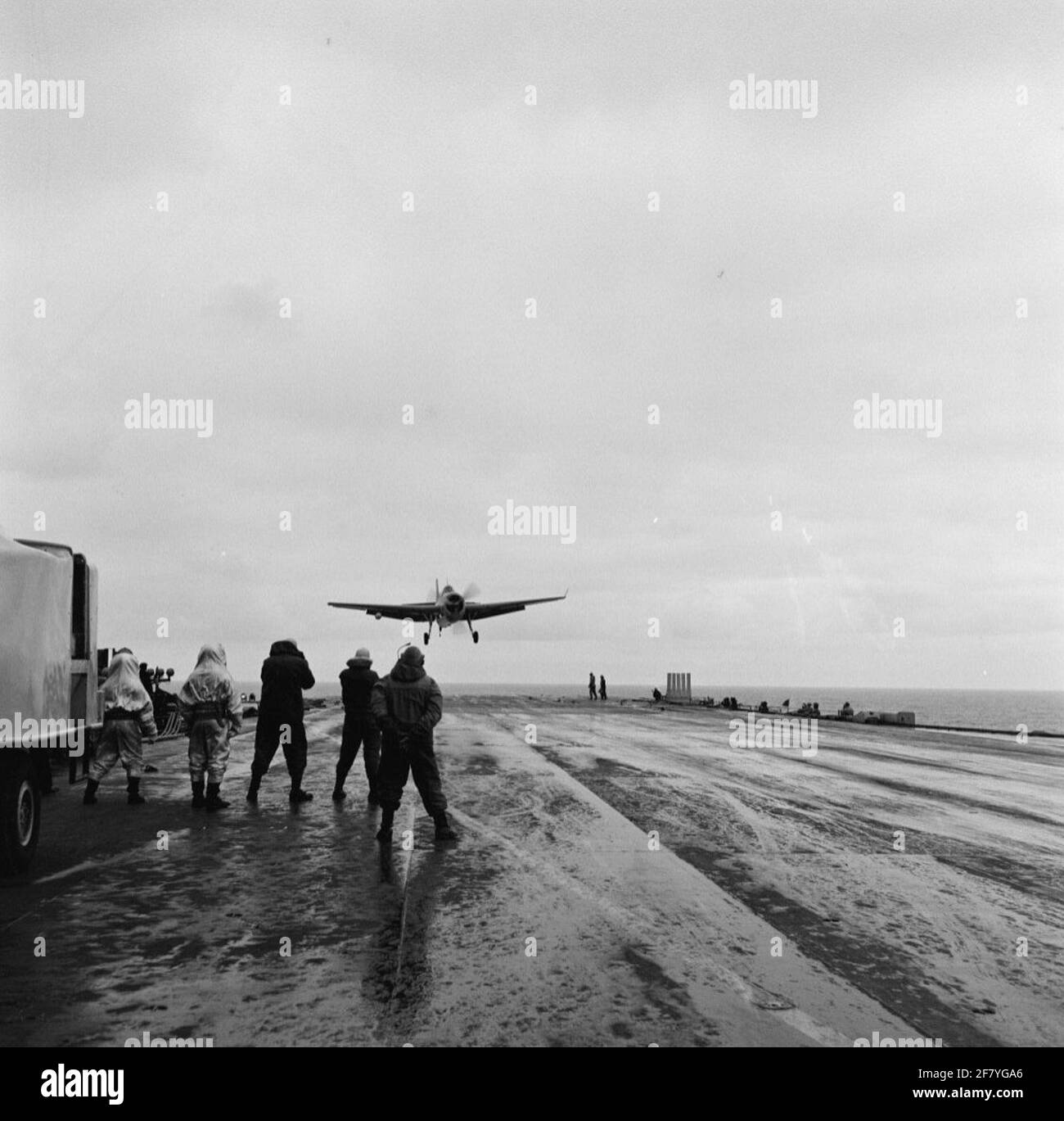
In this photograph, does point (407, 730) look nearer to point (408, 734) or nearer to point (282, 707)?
point (408, 734)

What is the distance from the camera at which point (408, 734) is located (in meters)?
9.66

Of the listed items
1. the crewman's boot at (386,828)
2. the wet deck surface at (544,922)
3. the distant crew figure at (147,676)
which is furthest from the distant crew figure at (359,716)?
the distant crew figure at (147,676)

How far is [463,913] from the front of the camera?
681cm

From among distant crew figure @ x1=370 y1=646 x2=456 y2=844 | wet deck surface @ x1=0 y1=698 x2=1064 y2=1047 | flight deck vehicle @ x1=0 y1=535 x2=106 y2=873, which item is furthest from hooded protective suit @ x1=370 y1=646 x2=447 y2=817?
flight deck vehicle @ x1=0 y1=535 x2=106 y2=873

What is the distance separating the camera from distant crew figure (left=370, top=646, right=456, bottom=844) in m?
9.64

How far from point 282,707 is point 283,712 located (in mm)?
53

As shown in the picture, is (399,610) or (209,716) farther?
(399,610)

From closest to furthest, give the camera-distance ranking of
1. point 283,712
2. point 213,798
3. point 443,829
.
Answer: point 443,829 < point 213,798 < point 283,712

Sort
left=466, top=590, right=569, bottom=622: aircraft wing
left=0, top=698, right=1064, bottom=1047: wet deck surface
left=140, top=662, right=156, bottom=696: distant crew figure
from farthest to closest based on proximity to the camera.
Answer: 1. left=466, top=590, right=569, bottom=622: aircraft wing
2. left=140, top=662, right=156, bottom=696: distant crew figure
3. left=0, top=698, right=1064, bottom=1047: wet deck surface

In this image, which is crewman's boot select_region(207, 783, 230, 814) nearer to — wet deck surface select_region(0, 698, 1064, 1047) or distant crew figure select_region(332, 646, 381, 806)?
wet deck surface select_region(0, 698, 1064, 1047)

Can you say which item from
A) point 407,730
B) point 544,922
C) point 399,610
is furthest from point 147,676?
point 399,610

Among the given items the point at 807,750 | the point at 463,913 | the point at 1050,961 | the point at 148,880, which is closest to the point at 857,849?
the point at 1050,961

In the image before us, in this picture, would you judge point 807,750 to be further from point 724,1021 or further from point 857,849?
point 724,1021

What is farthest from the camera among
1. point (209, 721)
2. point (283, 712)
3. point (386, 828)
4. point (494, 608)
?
point (494, 608)
